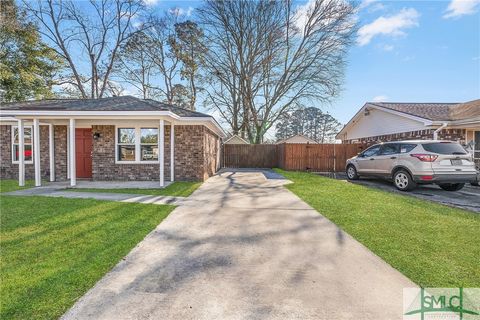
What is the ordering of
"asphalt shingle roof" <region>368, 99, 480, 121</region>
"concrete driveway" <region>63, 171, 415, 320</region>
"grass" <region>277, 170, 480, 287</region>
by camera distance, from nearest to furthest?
"concrete driveway" <region>63, 171, 415, 320</region>
"grass" <region>277, 170, 480, 287</region>
"asphalt shingle roof" <region>368, 99, 480, 121</region>

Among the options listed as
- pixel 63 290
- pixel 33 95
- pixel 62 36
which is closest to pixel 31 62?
pixel 33 95

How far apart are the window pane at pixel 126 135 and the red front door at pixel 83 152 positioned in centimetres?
138

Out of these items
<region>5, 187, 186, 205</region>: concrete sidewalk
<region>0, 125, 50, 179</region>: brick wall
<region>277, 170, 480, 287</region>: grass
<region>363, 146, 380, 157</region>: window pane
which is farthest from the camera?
<region>0, 125, 50, 179</region>: brick wall

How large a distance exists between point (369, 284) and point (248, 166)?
1742 cm

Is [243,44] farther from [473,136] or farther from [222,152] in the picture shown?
[473,136]

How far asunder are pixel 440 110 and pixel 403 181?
23.8 feet

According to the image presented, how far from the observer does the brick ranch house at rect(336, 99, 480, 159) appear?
10.7 m

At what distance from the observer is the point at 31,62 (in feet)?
63.4

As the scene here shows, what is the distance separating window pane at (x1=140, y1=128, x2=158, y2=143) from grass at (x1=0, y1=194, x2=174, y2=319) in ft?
14.5

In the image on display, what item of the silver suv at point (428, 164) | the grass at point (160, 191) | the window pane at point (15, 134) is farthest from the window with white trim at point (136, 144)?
the silver suv at point (428, 164)

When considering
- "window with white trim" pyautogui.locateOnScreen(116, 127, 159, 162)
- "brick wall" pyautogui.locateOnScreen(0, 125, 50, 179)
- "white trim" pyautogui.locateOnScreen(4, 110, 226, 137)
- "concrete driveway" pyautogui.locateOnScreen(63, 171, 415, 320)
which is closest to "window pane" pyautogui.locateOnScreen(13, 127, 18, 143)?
"brick wall" pyautogui.locateOnScreen(0, 125, 50, 179)

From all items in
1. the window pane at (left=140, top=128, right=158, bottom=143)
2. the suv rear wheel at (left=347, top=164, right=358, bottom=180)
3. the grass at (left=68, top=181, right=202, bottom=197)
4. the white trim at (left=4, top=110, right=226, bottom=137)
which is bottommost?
the grass at (left=68, top=181, right=202, bottom=197)

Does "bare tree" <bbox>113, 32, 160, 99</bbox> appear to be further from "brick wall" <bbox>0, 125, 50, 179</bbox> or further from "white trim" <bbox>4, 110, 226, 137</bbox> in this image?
"white trim" <bbox>4, 110, 226, 137</bbox>

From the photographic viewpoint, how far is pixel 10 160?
434 inches
